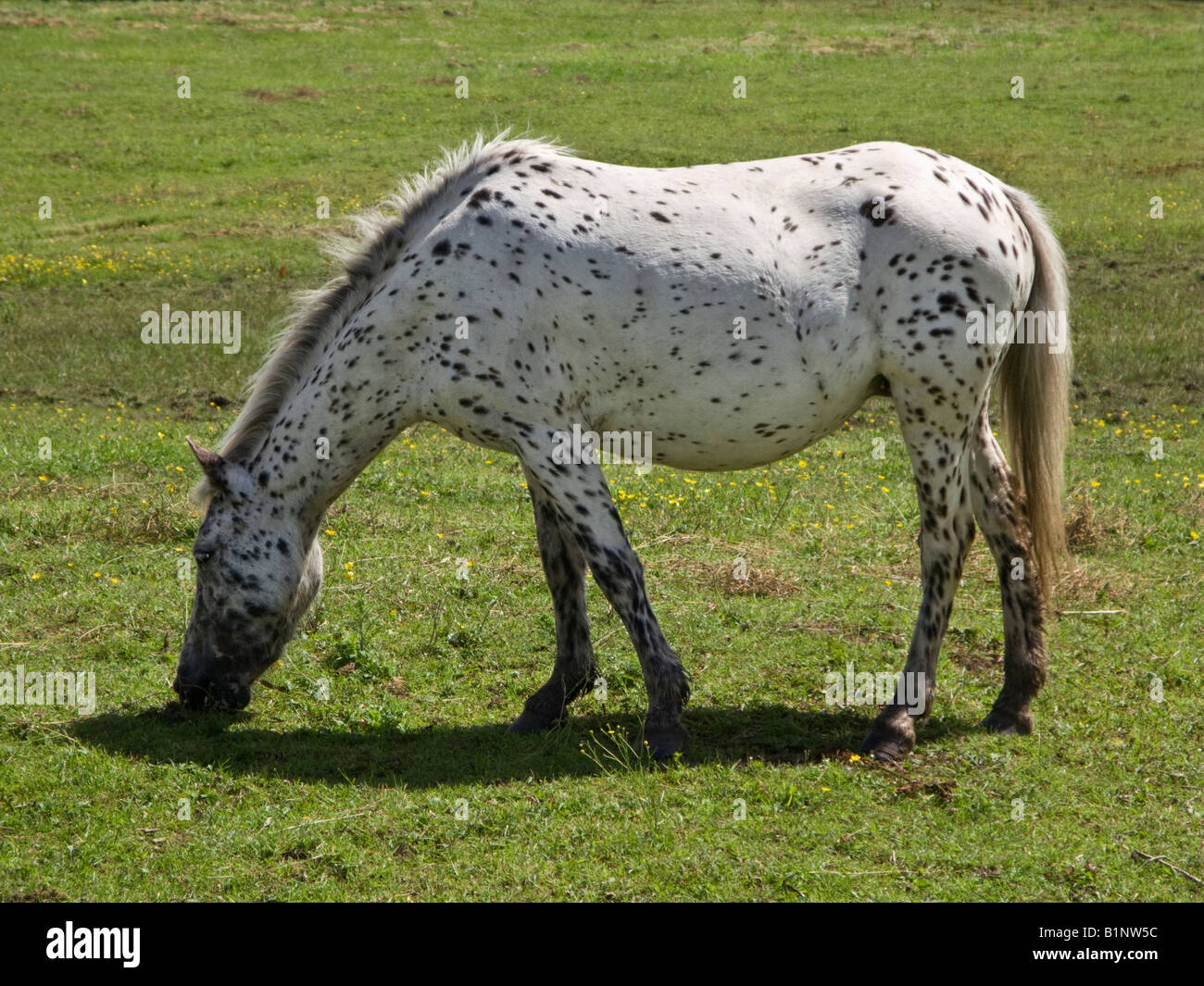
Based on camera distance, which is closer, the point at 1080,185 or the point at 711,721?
the point at 711,721

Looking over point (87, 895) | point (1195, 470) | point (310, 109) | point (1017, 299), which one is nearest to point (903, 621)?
point (1017, 299)

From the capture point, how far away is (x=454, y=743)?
6297mm

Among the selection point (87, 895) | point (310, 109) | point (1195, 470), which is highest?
point (310, 109)

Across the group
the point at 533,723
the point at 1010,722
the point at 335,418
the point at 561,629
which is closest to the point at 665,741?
the point at 533,723

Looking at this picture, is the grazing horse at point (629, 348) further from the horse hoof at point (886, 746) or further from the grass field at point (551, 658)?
the grass field at point (551, 658)

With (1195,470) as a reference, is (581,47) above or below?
above

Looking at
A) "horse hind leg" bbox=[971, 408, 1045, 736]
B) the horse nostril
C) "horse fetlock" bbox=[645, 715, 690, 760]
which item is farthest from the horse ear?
"horse hind leg" bbox=[971, 408, 1045, 736]

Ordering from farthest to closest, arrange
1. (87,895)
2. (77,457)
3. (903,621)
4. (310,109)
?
(310,109) → (77,457) → (903,621) → (87,895)

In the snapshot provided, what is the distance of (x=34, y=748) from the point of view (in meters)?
6.02

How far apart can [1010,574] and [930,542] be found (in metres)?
A: 0.54

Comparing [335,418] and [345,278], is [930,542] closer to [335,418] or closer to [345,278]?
[335,418]

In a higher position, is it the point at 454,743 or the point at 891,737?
the point at 891,737

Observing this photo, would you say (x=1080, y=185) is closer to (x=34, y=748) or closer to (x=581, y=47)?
(x=581, y=47)

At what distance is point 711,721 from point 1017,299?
103 inches
